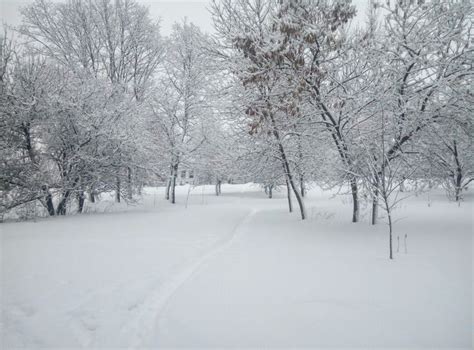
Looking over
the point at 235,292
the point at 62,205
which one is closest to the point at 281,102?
the point at 235,292

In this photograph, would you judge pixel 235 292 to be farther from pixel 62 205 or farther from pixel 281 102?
pixel 62 205

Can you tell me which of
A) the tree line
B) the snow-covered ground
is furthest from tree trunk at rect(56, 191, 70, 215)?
the snow-covered ground

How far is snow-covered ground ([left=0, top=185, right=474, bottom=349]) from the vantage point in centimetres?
309

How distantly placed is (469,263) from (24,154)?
46.4 feet

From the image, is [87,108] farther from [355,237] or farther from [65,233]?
[355,237]

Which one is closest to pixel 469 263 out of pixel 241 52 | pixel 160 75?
pixel 241 52

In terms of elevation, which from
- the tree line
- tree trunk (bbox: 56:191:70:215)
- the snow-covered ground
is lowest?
the snow-covered ground

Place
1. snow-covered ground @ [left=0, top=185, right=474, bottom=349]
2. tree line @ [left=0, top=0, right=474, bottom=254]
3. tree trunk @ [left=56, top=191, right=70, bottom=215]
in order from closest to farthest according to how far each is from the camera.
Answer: snow-covered ground @ [left=0, top=185, right=474, bottom=349]
tree line @ [left=0, top=0, right=474, bottom=254]
tree trunk @ [left=56, top=191, right=70, bottom=215]

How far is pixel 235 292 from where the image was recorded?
163 inches

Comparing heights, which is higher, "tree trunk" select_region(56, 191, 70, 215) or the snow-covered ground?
"tree trunk" select_region(56, 191, 70, 215)

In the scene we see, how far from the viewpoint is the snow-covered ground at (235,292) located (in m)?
3.09

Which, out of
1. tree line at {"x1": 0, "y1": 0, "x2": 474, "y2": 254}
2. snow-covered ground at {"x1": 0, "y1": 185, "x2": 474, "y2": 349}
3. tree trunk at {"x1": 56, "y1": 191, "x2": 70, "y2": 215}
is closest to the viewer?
snow-covered ground at {"x1": 0, "y1": 185, "x2": 474, "y2": 349}

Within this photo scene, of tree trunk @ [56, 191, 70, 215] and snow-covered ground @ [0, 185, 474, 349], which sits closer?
snow-covered ground @ [0, 185, 474, 349]

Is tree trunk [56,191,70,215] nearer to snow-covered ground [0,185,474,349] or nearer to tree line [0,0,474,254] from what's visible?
tree line [0,0,474,254]
